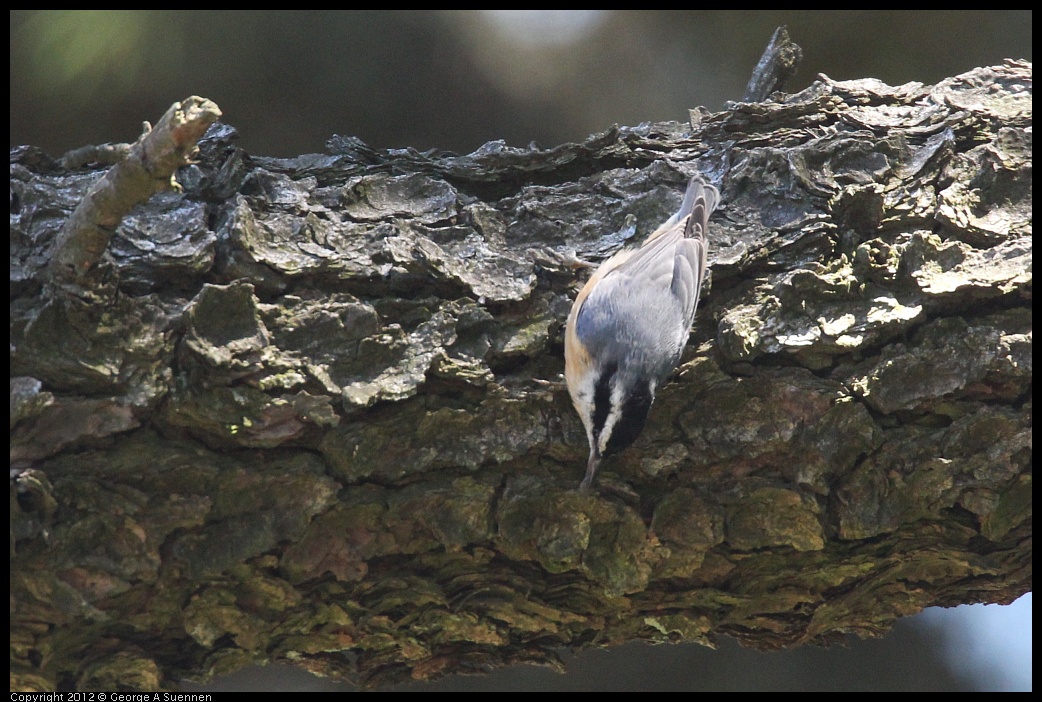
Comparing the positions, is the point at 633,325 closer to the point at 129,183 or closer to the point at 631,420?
Answer: the point at 631,420

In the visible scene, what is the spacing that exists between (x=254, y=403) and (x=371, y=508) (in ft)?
0.88

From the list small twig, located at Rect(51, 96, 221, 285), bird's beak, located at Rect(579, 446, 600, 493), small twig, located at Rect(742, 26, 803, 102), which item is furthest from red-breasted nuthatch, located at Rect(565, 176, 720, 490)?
small twig, located at Rect(51, 96, 221, 285)

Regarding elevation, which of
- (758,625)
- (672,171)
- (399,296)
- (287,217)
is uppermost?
(672,171)

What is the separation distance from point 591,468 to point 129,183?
88cm

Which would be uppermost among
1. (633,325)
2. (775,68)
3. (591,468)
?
(775,68)

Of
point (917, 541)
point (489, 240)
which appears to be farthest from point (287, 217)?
point (917, 541)

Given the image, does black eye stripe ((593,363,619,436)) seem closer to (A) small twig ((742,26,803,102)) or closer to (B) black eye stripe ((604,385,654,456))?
(B) black eye stripe ((604,385,654,456))

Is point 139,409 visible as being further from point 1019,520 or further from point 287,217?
point 1019,520

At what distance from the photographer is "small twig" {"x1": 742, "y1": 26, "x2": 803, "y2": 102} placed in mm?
2121

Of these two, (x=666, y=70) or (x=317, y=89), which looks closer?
(x=317, y=89)

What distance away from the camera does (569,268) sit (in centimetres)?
180

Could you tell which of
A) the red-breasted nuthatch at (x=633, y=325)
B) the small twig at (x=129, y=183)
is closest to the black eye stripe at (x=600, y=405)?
the red-breasted nuthatch at (x=633, y=325)

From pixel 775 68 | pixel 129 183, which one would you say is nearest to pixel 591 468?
pixel 129 183

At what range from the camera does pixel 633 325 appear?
1910mm
